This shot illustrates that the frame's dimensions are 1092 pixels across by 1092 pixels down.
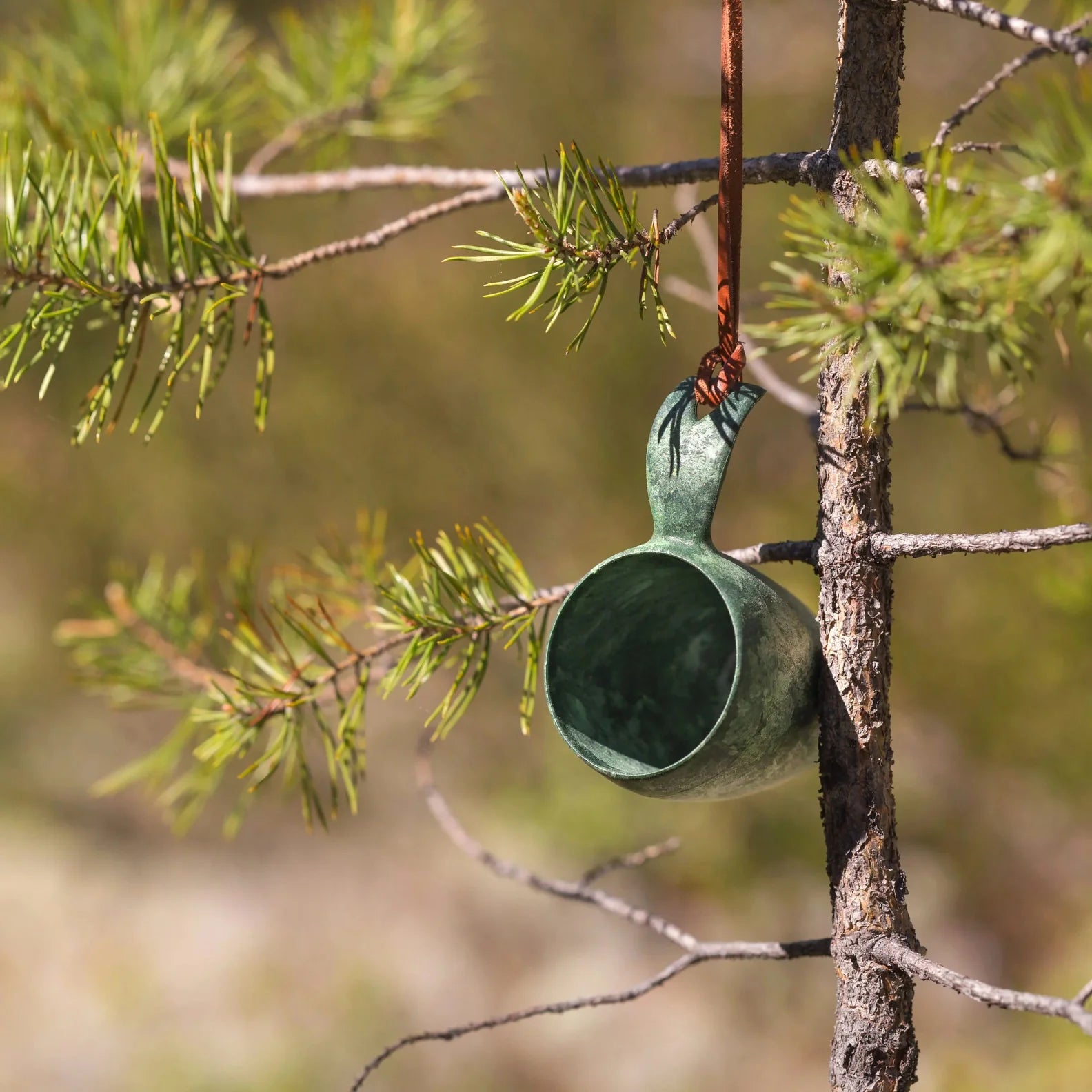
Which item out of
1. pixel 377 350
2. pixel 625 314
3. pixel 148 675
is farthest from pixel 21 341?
pixel 377 350

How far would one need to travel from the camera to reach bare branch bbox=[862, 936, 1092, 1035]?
0.29m

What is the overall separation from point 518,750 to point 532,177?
1574 millimetres

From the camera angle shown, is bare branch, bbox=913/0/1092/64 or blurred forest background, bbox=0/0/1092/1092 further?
blurred forest background, bbox=0/0/1092/1092

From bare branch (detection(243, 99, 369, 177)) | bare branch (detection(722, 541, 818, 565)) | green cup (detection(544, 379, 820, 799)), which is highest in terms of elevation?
bare branch (detection(243, 99, 369, 177))

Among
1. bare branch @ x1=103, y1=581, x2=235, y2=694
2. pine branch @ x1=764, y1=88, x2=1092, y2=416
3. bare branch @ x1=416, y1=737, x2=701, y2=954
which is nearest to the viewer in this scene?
pine branch @ x1=764, y1=88, x2=1092, y2=416

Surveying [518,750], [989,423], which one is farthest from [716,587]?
[518,750]

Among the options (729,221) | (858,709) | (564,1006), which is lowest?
(564,1006)

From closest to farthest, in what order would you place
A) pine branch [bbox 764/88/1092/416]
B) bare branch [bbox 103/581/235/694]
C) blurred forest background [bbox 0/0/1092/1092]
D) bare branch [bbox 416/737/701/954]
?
pine branch [bbox 764/88/1092/416] → bare branch [bbox 416/737/701/954] → bare branch [bbox 103/581/235/694] → blurred forest background [bbox 0/0/1092/1092]

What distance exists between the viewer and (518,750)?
1982 mm

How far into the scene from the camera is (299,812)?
7.07 ft

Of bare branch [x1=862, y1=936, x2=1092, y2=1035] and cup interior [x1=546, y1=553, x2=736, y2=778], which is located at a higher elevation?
cup interior [x1=546, y1=553, x2=736, y2=778]

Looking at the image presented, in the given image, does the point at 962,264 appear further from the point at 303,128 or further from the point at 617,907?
the point at 303,128

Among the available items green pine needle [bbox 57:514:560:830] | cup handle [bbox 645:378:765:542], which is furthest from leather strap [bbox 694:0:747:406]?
green pine needle [bbox 57:514:560:830]

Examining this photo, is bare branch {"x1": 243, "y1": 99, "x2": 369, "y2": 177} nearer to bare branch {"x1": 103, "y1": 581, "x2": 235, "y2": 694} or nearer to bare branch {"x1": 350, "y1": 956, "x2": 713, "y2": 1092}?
bare branch {"x1": 103, "y1": 581, "x2": 235, "y2": 694}
